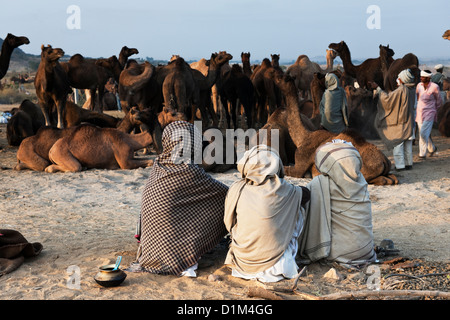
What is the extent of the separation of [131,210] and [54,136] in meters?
3.10

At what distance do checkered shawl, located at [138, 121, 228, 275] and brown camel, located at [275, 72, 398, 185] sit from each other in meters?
4.15

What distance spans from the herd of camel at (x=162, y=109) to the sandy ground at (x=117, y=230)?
374 millimetres

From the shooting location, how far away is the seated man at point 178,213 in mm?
5074

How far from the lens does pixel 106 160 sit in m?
10.0

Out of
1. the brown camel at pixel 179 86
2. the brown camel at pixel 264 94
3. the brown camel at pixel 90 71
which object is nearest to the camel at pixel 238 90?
the brown camel at pixel 264 94

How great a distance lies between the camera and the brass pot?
467 centimetres

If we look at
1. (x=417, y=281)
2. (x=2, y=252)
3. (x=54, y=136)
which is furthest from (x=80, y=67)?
(x=417, y=281)

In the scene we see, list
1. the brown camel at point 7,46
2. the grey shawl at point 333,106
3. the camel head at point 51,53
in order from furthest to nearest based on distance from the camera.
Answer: the brown camel at point 7,46, the camel head at point 51,53, the grey shawl at point 333,106

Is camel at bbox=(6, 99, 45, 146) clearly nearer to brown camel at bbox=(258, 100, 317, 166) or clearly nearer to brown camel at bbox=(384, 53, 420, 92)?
brown camel at bbox=(258, 100, 317, 166)

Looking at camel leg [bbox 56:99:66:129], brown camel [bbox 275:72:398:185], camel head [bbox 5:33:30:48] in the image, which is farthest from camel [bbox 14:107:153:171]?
camel head [bbox 5:33:30:48]

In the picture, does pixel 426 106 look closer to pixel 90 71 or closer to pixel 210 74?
pixel 210 74

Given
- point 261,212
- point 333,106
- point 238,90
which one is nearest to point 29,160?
point 333,106

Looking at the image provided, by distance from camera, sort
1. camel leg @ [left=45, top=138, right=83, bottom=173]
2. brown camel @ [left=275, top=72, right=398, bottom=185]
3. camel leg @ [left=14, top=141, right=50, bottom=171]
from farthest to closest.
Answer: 1. camel leg @ [left=14, top=141, right=50, bottom=171]
2. camel leg @ [left=45, top=138, right=83, bottom=173]
3. brown camel @ [left=275, top=72, right=398, bottom=185]

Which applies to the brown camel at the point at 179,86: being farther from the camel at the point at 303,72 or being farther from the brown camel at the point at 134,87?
the camel at the point at 303,72
